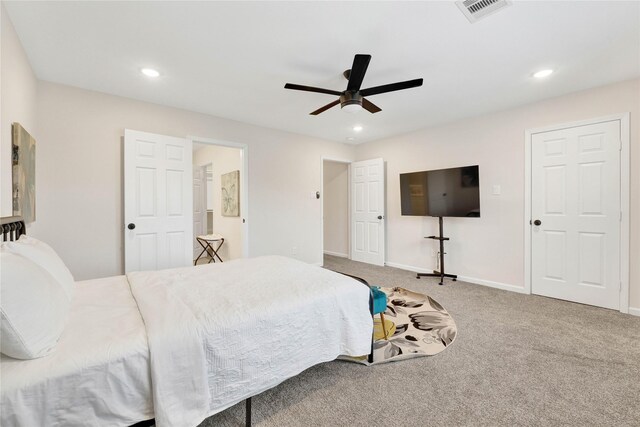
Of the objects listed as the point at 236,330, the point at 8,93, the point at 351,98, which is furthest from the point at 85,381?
the point at 351,98

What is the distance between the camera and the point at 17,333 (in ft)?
3.23

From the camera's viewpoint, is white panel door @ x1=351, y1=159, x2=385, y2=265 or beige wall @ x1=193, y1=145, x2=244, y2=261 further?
white panel door @ x1=351, y1=159, x2=385, y2=265

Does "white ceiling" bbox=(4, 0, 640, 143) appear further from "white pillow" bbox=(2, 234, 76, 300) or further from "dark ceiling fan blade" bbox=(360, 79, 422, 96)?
"white pillow" bbox=(2, 234, 76, 300)

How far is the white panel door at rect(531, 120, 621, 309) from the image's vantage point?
9.93 feet

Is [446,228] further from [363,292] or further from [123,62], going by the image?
[123,62]

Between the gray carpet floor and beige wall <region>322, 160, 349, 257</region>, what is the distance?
3.73 meters

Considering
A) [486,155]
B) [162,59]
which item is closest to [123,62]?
[162,59]

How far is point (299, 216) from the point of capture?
16.3 feet

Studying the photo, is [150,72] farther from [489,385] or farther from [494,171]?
[494,171]

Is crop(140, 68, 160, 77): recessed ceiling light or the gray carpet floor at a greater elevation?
crop(140, 68, 160, 77): recessed ceiling light

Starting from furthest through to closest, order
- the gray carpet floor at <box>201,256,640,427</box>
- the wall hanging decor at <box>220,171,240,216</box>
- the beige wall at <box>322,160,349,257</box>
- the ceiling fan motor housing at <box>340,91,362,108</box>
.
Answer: the beige wall at <box>322,160,349,257</box> → the wall hanging decor at <box>220,171,240,216</box> → the ceiling fan motor housing at <box>340,91,362,108</box> → the gray carpet floor at <box>201,256,640,427</box>

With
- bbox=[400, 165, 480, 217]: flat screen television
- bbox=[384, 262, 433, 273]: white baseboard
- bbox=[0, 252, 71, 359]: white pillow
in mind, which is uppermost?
bbox=[400, 165, 480, 217]: flat screen television

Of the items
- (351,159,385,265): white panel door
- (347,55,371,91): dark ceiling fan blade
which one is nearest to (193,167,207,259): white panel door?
Result: (351,159,385,265): white panel door

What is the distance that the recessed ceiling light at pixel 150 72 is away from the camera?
264 cm
